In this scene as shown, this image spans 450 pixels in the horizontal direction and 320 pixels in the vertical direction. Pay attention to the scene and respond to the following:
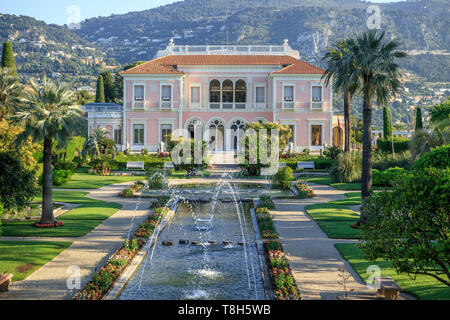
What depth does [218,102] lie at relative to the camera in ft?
154

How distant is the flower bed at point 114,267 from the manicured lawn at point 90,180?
1248 centimetres

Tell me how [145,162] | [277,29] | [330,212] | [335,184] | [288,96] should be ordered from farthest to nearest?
[277,29] → [288,96] → [145,162] → [335,184] → [330,212]

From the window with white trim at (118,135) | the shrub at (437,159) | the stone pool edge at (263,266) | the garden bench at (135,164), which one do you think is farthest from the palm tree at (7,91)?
the shrub at (437,159)

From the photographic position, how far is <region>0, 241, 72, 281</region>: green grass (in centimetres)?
1159

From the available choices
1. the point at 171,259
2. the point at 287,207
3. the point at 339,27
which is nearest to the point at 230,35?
the point at 339,27

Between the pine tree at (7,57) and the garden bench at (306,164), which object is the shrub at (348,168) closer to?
the garden bench at (306,164)

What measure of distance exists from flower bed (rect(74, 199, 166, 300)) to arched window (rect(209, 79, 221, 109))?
31.3 m

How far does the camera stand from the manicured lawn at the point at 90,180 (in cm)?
2783

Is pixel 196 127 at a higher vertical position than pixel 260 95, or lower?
lower

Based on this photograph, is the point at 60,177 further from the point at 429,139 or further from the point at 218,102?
the point at 218,102

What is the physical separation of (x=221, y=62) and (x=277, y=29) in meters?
93.4

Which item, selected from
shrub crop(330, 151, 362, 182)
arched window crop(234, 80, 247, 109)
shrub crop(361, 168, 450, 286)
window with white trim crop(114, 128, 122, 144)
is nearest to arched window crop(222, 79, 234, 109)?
arched window crop(234, 80, 247, 109)

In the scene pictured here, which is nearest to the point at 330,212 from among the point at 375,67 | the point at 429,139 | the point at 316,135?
the point at 375,67

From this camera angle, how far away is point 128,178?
32406 mm
